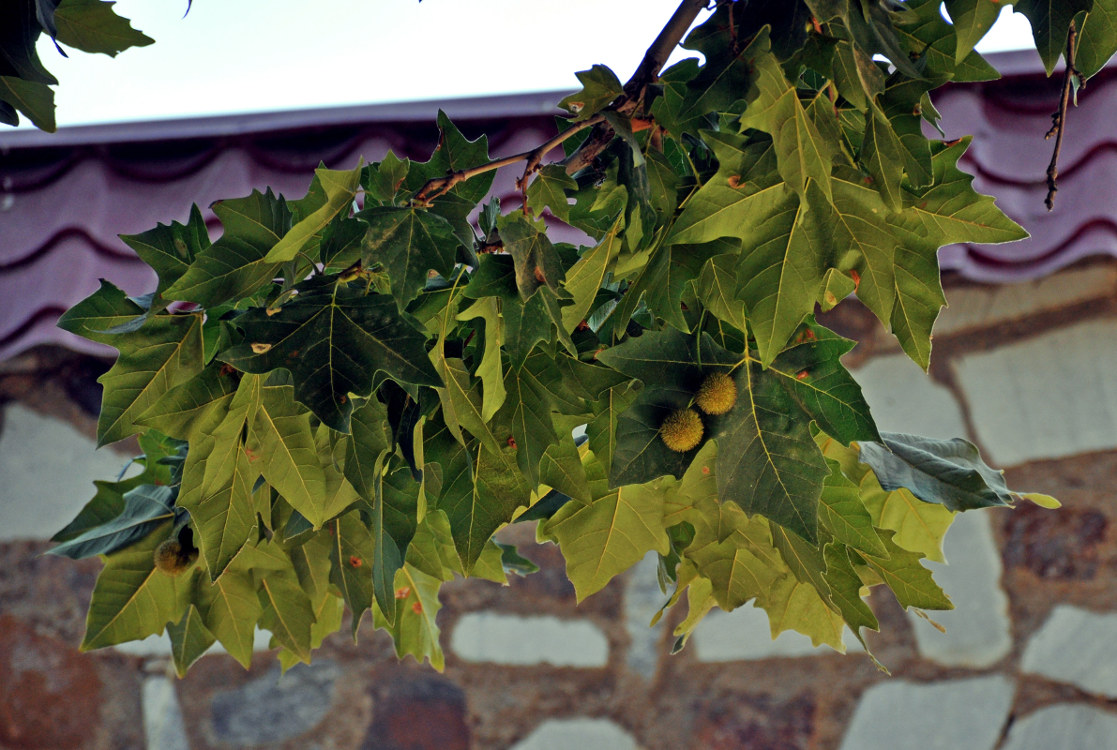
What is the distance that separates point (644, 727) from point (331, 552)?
86 cm

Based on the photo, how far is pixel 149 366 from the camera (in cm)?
37

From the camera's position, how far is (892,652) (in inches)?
46.7

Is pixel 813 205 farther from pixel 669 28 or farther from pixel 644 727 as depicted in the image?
pixel 644 727

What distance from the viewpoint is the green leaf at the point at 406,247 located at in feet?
1.03

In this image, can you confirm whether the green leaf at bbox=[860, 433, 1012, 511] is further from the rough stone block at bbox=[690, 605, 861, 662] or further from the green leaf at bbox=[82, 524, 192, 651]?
the rough stone block at bbox=[690, 605, 861, 662]

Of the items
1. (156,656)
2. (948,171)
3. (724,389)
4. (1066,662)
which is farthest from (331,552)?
(1066,662)

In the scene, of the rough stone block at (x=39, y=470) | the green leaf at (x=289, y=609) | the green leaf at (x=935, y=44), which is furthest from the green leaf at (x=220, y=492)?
the rough stone block at (x=39, y=470)

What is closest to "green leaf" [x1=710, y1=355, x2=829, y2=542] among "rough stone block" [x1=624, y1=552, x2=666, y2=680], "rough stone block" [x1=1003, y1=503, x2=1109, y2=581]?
"rough stone block" [x1=624, y1=552, x2=666, y2=680]

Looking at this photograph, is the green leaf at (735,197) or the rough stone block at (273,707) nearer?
the green leaf at (735,197)

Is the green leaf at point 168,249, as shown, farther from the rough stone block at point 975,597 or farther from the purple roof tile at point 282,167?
the rough stone block at point 975,597

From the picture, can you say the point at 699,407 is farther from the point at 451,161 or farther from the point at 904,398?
the point at 904,398

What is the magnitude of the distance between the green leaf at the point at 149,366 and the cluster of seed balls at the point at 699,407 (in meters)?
0.20

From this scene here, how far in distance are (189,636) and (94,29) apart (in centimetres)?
33

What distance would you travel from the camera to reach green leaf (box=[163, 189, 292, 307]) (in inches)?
13.2
